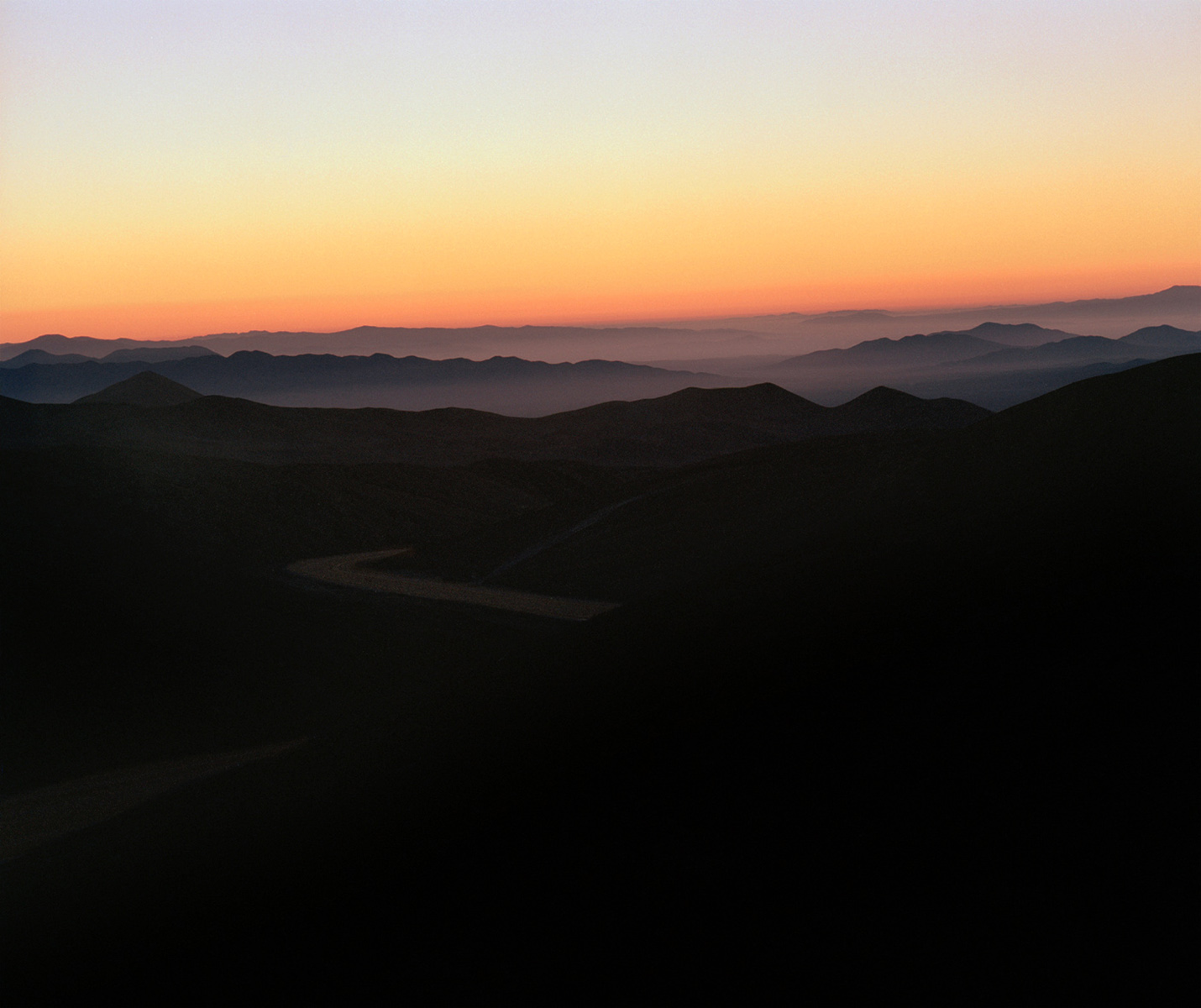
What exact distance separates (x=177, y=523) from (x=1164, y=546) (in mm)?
58755

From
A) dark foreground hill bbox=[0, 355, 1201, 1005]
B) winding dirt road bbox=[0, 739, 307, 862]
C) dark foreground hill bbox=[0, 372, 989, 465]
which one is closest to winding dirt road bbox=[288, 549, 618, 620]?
dark foreground hill bbox=[0, 355, 1201, 1005]

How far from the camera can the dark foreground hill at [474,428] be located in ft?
413

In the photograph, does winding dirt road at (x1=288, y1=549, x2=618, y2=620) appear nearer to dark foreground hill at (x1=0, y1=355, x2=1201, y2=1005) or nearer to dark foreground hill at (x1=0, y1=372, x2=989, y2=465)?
dark foreground hill at (x1=0, y1=355, x2=1201, y2=1005)

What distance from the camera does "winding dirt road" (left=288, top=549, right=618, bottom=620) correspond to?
4194 centimetres

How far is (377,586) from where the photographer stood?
5022cm

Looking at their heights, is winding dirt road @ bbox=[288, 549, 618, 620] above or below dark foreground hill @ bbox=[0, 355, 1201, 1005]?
below

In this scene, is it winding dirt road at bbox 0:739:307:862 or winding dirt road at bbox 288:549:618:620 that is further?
winding dirt road at bbox 288:549:618:620

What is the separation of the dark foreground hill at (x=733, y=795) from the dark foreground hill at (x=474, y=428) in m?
101

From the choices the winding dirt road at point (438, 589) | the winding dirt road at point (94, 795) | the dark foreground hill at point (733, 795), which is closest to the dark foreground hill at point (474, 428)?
the winding dirt road at point (438, 589)

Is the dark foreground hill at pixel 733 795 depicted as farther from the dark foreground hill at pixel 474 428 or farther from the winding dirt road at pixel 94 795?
the dark foreground hill at pixel 474 428

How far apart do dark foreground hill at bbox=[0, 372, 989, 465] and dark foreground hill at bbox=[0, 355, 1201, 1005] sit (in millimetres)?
101450

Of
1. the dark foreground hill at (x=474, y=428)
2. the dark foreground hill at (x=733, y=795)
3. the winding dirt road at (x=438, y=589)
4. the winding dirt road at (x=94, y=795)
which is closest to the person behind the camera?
the dark foreground hill at (x=733, y=795)

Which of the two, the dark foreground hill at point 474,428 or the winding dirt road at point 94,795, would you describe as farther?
the dark foreground hill at point 474,428

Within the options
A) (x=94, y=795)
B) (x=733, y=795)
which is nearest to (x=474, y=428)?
(x=94, y=795)
